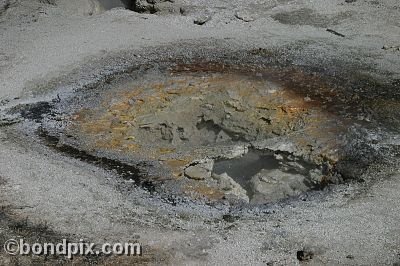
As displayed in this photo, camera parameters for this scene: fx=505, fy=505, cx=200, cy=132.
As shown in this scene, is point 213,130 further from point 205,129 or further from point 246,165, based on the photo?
point 246,165

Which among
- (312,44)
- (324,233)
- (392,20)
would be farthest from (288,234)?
(392,20)

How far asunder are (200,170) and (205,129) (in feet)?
4.59

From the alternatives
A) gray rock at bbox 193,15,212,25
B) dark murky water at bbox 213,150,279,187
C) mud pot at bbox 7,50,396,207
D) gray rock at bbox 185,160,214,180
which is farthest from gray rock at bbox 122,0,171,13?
gray rock at bbox 185,160,214,180

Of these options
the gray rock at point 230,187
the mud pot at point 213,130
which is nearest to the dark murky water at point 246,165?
the mud pot at point 213,130

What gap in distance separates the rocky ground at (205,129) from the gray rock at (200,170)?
15mm

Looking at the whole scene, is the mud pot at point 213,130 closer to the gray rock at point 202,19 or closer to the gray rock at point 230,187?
the gray rock at point 230,187

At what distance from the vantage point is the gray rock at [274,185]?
4.96 metres

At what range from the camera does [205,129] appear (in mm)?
6426

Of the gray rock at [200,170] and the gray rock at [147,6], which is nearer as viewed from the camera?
the gray rock at [200,170]

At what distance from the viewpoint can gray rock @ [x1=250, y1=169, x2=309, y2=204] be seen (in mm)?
4961

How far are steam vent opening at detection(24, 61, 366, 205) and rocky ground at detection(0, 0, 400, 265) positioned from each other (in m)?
0.02

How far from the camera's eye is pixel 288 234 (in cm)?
409

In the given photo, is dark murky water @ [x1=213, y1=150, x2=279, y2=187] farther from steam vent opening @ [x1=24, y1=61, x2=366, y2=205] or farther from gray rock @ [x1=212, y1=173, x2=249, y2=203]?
gray rock @ [x1=212, y1=173, x2=249, y2=203]

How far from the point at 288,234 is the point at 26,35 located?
239 inches
